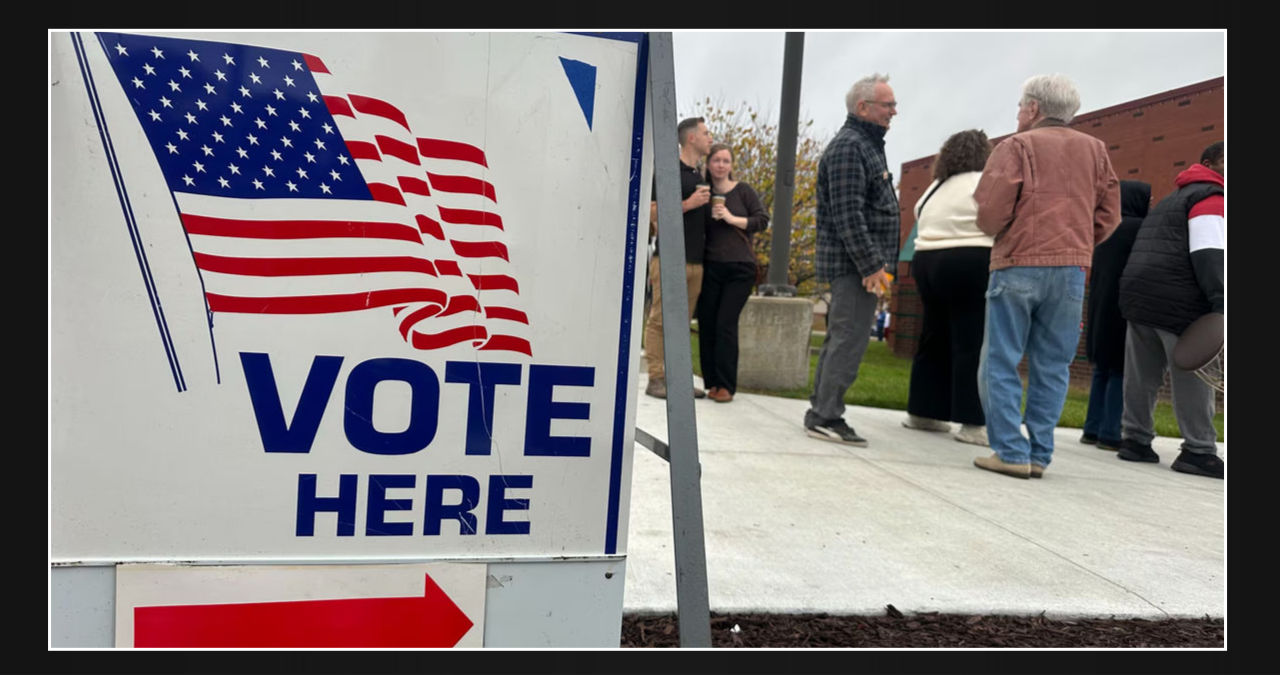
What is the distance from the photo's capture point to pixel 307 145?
1425mm

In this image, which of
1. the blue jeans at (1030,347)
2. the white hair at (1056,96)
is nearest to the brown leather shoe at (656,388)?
the blue jeans at (1030,347)

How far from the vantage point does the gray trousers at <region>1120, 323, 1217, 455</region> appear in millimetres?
4188

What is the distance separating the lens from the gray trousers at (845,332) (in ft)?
14.2

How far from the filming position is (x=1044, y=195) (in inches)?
144

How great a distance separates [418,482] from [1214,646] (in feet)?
6.74

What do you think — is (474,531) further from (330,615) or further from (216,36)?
(216,36)

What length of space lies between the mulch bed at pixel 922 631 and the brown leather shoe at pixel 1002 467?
1.62 m

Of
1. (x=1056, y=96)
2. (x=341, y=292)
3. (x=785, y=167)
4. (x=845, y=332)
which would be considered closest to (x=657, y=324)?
(x=845, y=332)

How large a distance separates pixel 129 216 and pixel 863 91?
3.73m

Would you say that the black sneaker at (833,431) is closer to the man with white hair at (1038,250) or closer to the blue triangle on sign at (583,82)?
the man with white hair at (1038,250)

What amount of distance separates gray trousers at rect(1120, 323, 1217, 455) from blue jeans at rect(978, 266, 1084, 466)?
0.87 meters

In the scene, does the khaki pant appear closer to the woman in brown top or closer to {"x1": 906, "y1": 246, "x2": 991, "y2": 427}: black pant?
the woman in brown top

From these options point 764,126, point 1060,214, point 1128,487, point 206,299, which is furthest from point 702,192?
point 764,126

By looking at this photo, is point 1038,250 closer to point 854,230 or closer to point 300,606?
point 854,230
